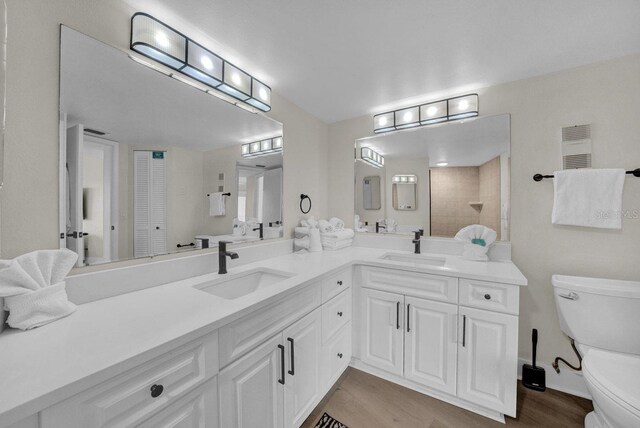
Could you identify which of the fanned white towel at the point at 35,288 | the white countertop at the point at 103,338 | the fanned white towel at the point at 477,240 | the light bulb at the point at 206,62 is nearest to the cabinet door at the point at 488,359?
the white countertop at the point at 103,338

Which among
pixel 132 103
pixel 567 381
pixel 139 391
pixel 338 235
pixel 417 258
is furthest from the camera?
pixel 338 235

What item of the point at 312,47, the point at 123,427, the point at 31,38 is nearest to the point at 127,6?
the point at 31,38

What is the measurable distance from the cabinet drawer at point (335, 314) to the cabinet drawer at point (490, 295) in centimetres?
74

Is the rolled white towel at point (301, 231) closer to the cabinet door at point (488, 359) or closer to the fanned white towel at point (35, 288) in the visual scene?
the cabinet door at point (488, 359)

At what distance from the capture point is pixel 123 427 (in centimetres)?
66

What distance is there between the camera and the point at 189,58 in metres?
1.34

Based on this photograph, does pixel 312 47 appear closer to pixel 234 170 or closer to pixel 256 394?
pixel 234 170

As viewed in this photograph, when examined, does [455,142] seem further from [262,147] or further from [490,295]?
[262,147]

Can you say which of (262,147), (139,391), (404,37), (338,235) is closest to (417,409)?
(338,235)

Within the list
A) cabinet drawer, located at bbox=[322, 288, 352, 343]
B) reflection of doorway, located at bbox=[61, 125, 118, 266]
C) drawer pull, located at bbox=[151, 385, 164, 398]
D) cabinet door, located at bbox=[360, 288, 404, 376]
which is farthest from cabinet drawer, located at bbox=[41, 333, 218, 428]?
cabinet door, located at bbox=[360, 288, 404, 376]

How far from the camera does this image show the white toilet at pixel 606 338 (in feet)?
3.31

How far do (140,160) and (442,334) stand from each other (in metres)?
2.02

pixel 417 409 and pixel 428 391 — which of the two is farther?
pixel 428 391

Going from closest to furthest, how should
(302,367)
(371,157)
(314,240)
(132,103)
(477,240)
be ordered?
(132,103) < (302,367) < (477,240) < (314,240) < (371,157)
